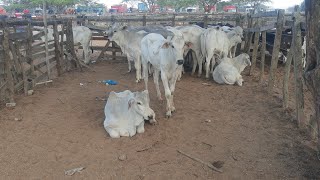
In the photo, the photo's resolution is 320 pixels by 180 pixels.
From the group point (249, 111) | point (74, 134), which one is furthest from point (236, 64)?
point (74, 134)

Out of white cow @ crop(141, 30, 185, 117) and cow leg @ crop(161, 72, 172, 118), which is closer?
white cow @ crop(141, 30, 185, 117)

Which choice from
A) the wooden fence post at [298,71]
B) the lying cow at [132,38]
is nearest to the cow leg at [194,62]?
the lying cow at [132,38]

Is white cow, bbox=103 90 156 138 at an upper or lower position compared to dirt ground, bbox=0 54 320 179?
upper

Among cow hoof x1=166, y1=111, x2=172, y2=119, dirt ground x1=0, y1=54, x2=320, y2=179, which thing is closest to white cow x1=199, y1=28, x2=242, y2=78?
dirt ground x1=0, y1=54, x2=320, y2=179

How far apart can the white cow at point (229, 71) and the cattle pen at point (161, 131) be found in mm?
262

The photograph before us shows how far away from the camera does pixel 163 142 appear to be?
5246 mm

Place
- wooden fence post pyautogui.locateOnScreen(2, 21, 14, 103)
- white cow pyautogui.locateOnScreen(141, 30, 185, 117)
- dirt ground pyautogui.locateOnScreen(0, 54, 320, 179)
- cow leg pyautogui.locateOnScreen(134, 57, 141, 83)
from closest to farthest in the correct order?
dirt ground pyautogui.locateOnScreen(0, 54, 320, 179), white cow pyautogui.locateOnScreen(141, 30, 185, 117), wooden fence post pyautogui.locateOnScreen(2, 21, 14, 103), cow leg pyautogui.locateOnScreen(134, 57, 141, 83)

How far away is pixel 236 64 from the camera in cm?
970

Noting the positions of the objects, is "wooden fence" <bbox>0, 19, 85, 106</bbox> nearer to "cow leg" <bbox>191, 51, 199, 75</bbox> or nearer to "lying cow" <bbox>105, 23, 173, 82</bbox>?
"lying cow" <bbox>105, 23, 173, 82</bbox>

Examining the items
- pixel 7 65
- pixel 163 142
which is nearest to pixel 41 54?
pixel 7 65

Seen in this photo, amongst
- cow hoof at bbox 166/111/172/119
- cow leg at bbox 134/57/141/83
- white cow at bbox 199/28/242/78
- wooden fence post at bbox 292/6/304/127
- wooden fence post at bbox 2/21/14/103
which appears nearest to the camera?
wooden fence post at bbox 292/6/304/127

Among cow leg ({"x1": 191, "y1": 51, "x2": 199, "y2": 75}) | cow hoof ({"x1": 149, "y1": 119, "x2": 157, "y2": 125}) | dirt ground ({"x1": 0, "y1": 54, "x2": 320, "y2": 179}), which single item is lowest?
dirt ground ({"x1": 0, "y1": 54, "x2": 320, "y2": 179})

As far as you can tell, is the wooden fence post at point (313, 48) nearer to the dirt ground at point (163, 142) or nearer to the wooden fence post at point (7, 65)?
the dirt ground at point (163, 142)

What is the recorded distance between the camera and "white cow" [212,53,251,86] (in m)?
8.91
